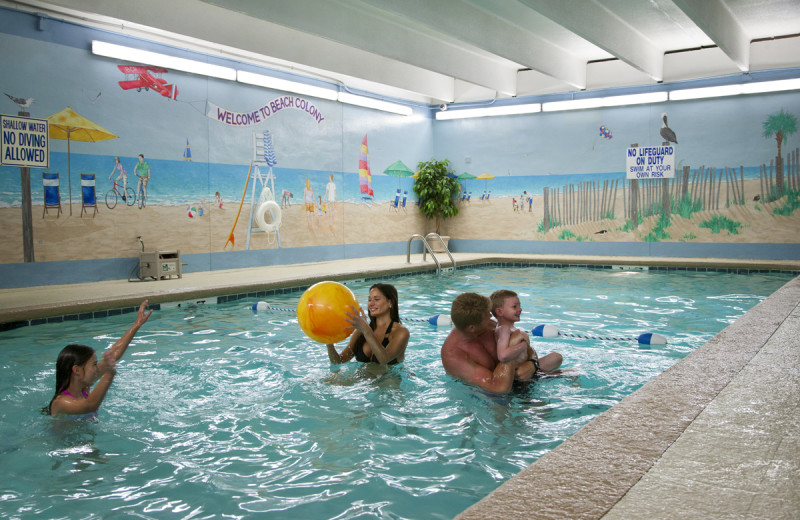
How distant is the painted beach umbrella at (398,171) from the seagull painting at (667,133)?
19.2ft

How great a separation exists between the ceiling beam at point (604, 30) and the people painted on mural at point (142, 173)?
247 inches

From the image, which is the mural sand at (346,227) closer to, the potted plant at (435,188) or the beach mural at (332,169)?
the beach mural at (332,169)

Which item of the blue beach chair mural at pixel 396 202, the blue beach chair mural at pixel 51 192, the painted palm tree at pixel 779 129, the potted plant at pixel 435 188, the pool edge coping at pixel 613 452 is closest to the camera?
the pool edge coping at pixel 613 452

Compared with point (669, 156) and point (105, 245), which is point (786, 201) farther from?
point (105, 245)

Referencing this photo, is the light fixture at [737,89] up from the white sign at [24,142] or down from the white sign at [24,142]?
up

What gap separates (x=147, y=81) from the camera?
1024 cm

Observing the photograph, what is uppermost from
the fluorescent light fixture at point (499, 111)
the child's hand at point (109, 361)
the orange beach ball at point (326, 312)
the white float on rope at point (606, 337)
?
the fluorescent light fixture at point (499, 111)

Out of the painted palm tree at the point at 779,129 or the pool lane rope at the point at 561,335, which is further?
the painted palm tree at the point at 779,129

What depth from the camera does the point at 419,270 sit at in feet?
39.9

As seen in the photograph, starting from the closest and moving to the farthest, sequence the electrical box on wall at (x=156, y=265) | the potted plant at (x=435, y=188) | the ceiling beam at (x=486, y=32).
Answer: the ceiling beam at (x=486, y=32) < the electrical box on wall at (x=156, y=265) < the potted plant at (x=435, y=188)

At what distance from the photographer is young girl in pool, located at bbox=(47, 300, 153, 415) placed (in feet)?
11.2

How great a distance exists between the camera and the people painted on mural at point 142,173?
10156 mm

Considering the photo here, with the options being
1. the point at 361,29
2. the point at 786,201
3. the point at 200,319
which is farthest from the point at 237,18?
the point at 786,201

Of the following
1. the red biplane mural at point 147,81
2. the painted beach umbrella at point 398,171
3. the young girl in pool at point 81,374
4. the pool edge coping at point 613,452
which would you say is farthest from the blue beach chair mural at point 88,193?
the pool edge coping at point 613,452
